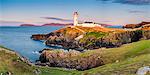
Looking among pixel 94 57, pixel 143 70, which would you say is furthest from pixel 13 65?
pixel 94 57

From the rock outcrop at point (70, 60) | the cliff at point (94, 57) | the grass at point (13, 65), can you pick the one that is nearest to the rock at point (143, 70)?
the grass at point (13, 65)

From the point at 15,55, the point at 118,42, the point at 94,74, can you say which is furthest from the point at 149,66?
the point at 118,42

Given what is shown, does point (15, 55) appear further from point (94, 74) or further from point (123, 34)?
point (123, 34)

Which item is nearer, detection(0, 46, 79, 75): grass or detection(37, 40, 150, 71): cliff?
detection(0, 46, 79, 75): grass

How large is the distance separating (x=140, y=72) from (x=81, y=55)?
39909mm

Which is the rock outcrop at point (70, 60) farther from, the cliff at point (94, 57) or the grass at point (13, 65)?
the grass at point (13, 65)

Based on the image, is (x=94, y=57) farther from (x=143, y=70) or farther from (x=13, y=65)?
(x=143, y=70)

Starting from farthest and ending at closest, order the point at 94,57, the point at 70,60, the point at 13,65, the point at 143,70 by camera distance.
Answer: the point at 70,60
the point at 94,57
the point at 13,65
the point at 143,70

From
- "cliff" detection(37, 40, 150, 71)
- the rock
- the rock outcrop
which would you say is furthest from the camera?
the rock outcrop

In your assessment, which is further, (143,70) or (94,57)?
(94,57)

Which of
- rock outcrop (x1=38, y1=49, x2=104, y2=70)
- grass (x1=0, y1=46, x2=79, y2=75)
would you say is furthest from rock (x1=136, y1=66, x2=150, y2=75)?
rock outcrop (x1=38, y1=49, x2=104, y2=70)

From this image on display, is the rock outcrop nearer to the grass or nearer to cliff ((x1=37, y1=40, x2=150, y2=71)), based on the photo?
cliff ((x1=37, y1=40, x2=150, y2=71))

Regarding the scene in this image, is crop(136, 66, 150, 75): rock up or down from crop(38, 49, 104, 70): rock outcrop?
up

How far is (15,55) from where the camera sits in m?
69.1
